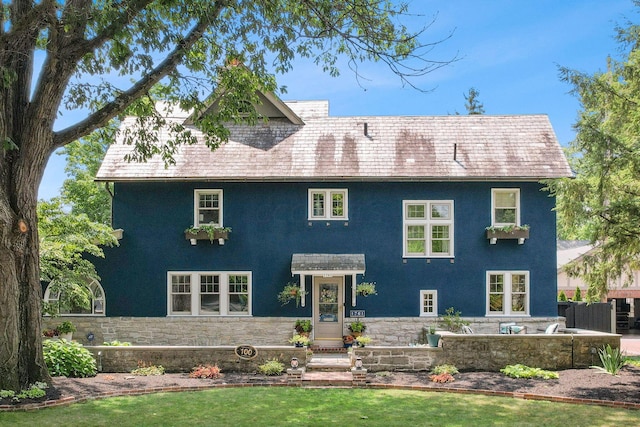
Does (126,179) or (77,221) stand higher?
(126,179)

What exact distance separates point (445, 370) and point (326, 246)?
6058mm

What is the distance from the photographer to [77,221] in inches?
678

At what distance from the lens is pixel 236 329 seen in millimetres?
19359

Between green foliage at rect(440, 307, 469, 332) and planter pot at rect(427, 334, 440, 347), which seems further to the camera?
green foliage at rect(440, 307, 469, 332)

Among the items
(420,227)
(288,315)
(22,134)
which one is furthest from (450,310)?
(22,134)

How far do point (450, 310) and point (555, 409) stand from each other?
7.55 m

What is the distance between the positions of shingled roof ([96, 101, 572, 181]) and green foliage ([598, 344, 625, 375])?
5815 mm

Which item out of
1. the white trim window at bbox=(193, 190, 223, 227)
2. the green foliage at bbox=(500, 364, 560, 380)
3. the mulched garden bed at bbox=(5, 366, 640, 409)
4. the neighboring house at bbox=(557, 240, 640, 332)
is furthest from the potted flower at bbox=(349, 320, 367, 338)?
the neighboring house at bbox=(557, 240, 640, 332)

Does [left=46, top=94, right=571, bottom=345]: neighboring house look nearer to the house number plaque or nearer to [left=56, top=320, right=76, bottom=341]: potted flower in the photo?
[left=56, top=320, right=76, bottom=341]: potted flower

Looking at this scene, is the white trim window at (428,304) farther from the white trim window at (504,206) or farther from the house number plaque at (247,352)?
the house number plaque at (247,352)

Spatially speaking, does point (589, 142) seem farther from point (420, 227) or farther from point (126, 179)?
point (126, 179)

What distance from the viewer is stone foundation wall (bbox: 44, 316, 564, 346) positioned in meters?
19.3

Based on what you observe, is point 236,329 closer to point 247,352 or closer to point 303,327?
point 303,327

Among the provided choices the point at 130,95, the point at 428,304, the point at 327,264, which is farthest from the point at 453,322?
the point at 130,95
